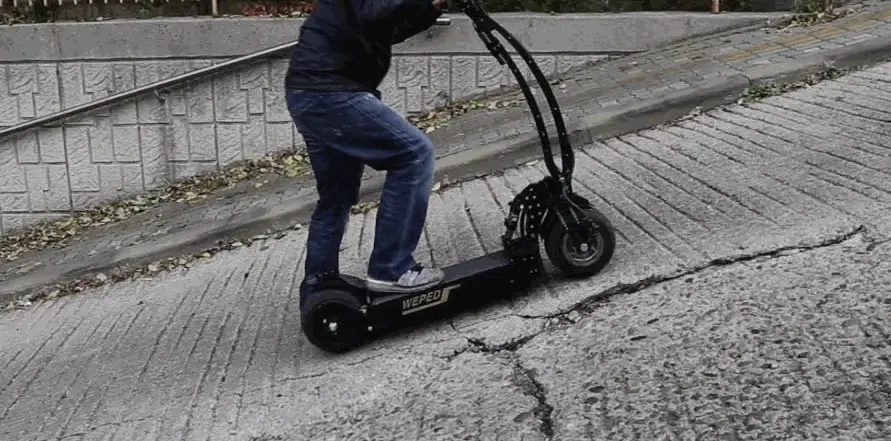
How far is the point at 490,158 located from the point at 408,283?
113 inches

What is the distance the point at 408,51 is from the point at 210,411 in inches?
202

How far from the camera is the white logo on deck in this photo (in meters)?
3.82

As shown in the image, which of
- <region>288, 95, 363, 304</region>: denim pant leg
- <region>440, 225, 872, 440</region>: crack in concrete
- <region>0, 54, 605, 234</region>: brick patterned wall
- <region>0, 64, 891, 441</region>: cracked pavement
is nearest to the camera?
<region>0, 64, 891, 441</region>: cracked pavement

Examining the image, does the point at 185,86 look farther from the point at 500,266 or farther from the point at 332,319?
the point at 500,266

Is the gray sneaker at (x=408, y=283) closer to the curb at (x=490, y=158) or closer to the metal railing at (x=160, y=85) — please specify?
the curb at (x=490, y=158)

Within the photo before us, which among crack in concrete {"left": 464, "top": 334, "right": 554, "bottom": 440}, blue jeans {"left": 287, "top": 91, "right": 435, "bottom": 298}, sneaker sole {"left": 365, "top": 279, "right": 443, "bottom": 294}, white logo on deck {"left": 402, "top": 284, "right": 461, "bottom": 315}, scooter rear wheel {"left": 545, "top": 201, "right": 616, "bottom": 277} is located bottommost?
crack in concrete {"left": 464, "top": 334, "right": 554, "bottom": 440}

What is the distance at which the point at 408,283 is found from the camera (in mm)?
3834

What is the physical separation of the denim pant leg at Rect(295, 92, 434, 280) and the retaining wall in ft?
15.1

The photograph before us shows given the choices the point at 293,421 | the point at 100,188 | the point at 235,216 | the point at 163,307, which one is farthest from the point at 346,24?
the point at 100,188

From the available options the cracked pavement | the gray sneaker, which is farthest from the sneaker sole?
the cracked pavement

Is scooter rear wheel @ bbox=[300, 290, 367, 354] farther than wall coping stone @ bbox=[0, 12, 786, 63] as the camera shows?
No

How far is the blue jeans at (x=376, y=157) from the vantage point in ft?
12.0

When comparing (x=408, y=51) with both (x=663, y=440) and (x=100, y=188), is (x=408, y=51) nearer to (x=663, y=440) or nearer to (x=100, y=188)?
(x=100, y=188)

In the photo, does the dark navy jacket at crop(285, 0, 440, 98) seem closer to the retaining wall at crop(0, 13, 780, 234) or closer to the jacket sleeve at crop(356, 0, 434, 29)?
the jacket sleeve at crop(356, 0, 434, 29)
